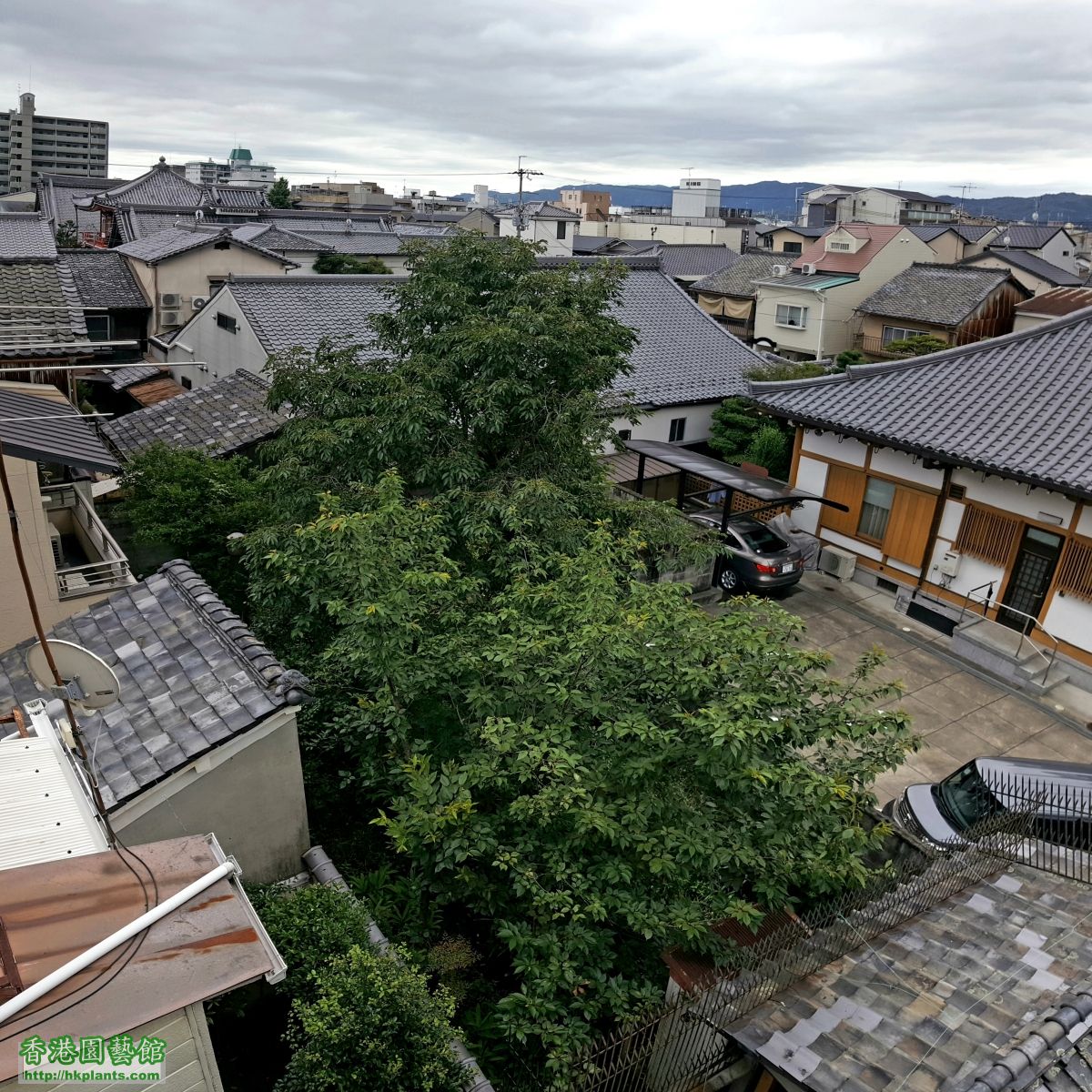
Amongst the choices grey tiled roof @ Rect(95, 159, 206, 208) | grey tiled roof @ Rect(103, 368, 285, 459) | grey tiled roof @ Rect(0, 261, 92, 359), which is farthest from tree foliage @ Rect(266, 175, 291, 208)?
grey tiled roof @ Rect(0, 261, 92, 359)

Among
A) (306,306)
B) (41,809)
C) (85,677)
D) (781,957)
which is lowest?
(781,957)

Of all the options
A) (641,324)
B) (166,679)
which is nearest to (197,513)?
(166,679)

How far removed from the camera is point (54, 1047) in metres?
3.14

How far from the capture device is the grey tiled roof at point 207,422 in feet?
56.8

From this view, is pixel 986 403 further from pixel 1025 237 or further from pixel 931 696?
pixel 1025 237

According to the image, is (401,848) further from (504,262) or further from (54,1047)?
(504,262)

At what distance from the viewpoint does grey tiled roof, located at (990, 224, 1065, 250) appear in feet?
197

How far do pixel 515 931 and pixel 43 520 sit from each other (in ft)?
29.2

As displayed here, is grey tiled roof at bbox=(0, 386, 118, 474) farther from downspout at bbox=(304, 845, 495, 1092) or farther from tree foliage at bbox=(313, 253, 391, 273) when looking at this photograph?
tree foliage at bbox=(313, 253, 391, 273)

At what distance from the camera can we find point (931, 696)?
14.1m

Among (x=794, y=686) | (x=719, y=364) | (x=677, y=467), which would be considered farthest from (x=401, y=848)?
(x=719, y=364)

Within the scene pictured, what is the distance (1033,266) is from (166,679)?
55502mm

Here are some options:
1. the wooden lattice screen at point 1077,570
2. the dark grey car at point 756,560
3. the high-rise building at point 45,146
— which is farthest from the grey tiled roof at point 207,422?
the high-rise building at point 45,146

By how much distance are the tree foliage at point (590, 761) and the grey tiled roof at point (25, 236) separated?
1842 cm
